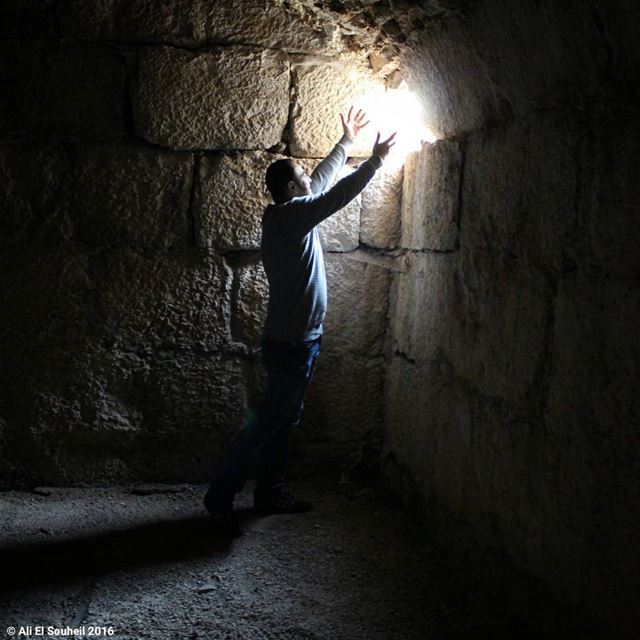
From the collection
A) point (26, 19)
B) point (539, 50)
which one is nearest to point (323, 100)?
point (26, 19)

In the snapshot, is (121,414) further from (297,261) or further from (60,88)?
(60,88)

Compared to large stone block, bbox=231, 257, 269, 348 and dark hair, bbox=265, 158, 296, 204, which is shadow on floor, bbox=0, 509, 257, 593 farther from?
dark hair, bbox=265, 158, 296, 204

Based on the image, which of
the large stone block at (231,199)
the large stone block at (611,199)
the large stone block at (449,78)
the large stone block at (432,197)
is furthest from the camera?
the large stone block at (231,199)

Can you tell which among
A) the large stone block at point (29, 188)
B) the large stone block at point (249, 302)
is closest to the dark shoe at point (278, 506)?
the large stone block at point (249, 302)

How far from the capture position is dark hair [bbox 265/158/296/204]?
9.91 feet

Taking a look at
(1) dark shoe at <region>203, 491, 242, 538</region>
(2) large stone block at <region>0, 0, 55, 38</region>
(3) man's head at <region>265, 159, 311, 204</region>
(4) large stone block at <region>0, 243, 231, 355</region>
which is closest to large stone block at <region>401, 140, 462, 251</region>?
(3) man's head at <region>265, 159, 311, 204</region>

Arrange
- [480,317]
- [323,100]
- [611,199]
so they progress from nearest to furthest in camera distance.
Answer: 1. [611,199]
2. [480,317]
3. [323,100]

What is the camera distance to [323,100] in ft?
11.3

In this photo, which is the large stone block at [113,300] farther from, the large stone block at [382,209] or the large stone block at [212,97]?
the large stone block at [382,209]

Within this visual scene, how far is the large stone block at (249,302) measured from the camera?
3.52m

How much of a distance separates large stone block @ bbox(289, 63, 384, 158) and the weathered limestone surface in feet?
0.38

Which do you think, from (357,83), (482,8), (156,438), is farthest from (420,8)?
(156,438)

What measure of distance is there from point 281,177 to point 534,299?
4.01ft

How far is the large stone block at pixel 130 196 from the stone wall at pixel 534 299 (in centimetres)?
110
